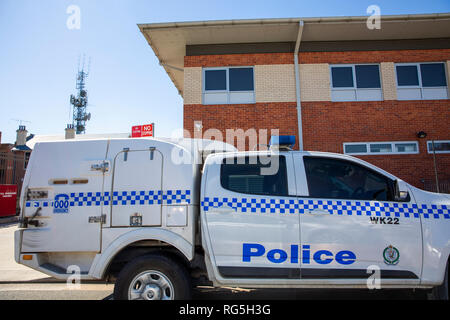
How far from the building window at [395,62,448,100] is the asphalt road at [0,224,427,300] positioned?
8.99 metres

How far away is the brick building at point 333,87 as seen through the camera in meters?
10.7

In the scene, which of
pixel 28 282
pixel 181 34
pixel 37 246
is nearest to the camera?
pixel 37 246

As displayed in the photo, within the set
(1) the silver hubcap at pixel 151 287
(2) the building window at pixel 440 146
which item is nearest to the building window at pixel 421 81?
(2) the building window at pixel 440 146

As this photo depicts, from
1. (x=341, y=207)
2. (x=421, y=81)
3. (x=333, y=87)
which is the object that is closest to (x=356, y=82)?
(x=333, y=87)

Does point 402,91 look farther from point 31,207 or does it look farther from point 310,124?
point 31,207

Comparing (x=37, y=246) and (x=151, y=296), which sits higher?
(x=37, y=246)

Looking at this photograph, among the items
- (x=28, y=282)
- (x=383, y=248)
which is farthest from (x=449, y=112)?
(x=28, y=282)

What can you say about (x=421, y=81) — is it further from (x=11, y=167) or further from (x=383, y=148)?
(x=11, y=167)

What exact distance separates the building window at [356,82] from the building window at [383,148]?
1758 millimetres

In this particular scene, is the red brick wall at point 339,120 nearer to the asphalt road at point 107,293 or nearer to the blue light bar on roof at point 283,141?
the asphalt road at point 107,293

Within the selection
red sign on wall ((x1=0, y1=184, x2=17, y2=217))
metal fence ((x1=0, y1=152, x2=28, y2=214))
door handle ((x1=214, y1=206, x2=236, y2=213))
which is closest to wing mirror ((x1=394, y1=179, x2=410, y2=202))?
door handle ((x1=214, y1=206, x2=236, y2=213))

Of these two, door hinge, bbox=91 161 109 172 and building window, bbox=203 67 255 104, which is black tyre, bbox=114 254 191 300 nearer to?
Result: door hinge, bbox=91 161 109 172
